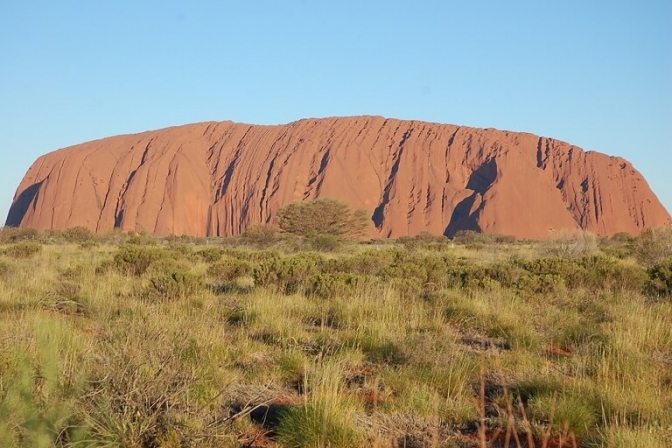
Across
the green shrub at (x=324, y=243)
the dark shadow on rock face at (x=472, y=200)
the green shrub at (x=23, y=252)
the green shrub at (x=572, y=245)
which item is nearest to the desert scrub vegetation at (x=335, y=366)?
the green shrub at (x=23, y=252)

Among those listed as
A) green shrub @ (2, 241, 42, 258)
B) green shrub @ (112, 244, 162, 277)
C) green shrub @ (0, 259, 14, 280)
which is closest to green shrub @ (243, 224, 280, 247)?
green shrub @ (2, 241, 42, 258)

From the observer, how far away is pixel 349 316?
8047 millimetres

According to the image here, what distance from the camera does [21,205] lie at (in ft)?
307

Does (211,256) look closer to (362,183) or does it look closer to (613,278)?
(613,278)

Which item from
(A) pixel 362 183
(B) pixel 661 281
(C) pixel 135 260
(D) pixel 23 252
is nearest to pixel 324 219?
(D) pixel 23 252

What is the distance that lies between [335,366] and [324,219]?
1472 inches

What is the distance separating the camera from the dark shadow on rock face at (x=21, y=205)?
300 ft

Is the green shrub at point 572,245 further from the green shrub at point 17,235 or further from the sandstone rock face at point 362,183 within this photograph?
the sandstone rock face at point 362,183

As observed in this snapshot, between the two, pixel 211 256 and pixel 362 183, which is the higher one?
pixel 362 183

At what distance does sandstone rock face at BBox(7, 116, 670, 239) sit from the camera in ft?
249

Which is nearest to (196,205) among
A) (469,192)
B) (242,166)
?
(242,166)

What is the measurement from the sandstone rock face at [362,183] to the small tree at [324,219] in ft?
92.2

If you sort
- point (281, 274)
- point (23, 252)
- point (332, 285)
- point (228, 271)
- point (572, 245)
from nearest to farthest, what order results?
point (332, 285) < point (281, 274) < point (228, 271) < point (23, 252) < point (572, 245)

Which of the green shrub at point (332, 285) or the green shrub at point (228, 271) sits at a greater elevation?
the green shrub at point (332, 285)
